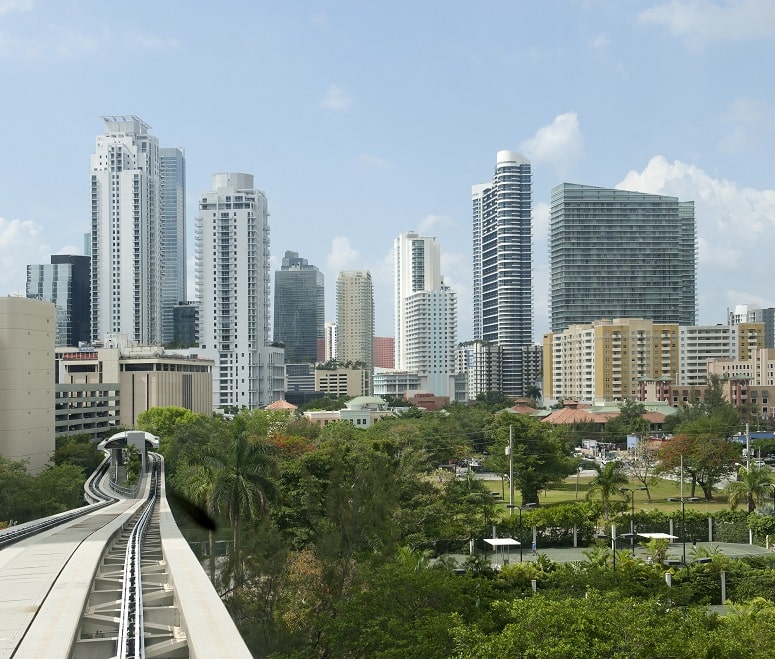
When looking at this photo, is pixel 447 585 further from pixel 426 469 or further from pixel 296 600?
pixel 426 469

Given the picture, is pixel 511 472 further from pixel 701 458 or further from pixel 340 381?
pixel 340 381

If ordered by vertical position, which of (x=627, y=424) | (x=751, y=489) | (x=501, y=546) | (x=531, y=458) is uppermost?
(x=531, y=458)

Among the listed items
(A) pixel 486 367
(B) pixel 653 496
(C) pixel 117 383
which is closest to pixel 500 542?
(B) pixel 653 496

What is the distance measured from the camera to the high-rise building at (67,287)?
7082 inches

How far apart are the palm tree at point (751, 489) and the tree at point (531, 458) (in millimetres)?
13939

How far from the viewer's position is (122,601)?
15375 mm

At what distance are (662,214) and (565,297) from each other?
83.3 feet

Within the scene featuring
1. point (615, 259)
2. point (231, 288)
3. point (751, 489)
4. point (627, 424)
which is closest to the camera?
point (751, 489)

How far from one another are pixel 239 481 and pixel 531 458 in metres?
32.7

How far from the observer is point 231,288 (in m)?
137

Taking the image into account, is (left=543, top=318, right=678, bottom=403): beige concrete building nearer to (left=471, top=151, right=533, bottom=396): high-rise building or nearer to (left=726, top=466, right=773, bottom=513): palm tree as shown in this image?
(left=471, top=151, right=533, bottom=396): high-rise building

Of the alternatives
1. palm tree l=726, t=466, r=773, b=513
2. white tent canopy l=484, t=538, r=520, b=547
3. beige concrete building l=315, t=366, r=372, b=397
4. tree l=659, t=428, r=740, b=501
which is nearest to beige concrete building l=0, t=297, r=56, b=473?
white tent canopy l=484, t=538, r=520, b=547

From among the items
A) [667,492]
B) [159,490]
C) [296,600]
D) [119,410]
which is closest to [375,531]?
[296,600]

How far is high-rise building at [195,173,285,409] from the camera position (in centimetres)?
13725
